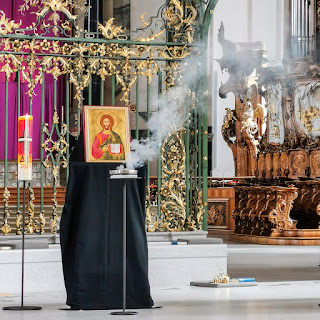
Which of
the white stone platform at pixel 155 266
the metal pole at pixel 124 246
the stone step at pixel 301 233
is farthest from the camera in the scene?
the stone step at pixel 301 233

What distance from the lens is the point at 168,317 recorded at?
666 cm

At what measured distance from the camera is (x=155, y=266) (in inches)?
353

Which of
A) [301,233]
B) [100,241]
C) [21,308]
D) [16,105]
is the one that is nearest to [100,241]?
[100,241]

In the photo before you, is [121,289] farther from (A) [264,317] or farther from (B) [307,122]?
(B) [307,122]

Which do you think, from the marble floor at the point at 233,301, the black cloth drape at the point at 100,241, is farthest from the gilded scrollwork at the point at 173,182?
the black cloth drape at the point at 100,241

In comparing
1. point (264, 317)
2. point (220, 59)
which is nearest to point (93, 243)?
point (264, 317)

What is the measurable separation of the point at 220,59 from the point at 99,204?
741 inches

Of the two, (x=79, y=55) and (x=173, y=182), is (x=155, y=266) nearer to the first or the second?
(x=173, y=182)

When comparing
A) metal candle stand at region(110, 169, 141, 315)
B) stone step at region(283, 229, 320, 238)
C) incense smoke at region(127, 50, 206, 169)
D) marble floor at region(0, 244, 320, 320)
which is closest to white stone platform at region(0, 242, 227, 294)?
marble floor at region(0, 244, 320, 320)

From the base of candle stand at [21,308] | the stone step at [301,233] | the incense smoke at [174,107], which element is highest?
the incense smoke at [174,107]

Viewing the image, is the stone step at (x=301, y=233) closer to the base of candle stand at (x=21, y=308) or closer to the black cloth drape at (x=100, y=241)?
the black cloth drape at (x=100, y=241)

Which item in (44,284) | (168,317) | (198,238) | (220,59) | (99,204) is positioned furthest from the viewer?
(220,59)

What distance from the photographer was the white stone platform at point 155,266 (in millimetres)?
8375

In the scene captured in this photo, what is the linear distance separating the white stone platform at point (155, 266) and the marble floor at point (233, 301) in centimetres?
20
